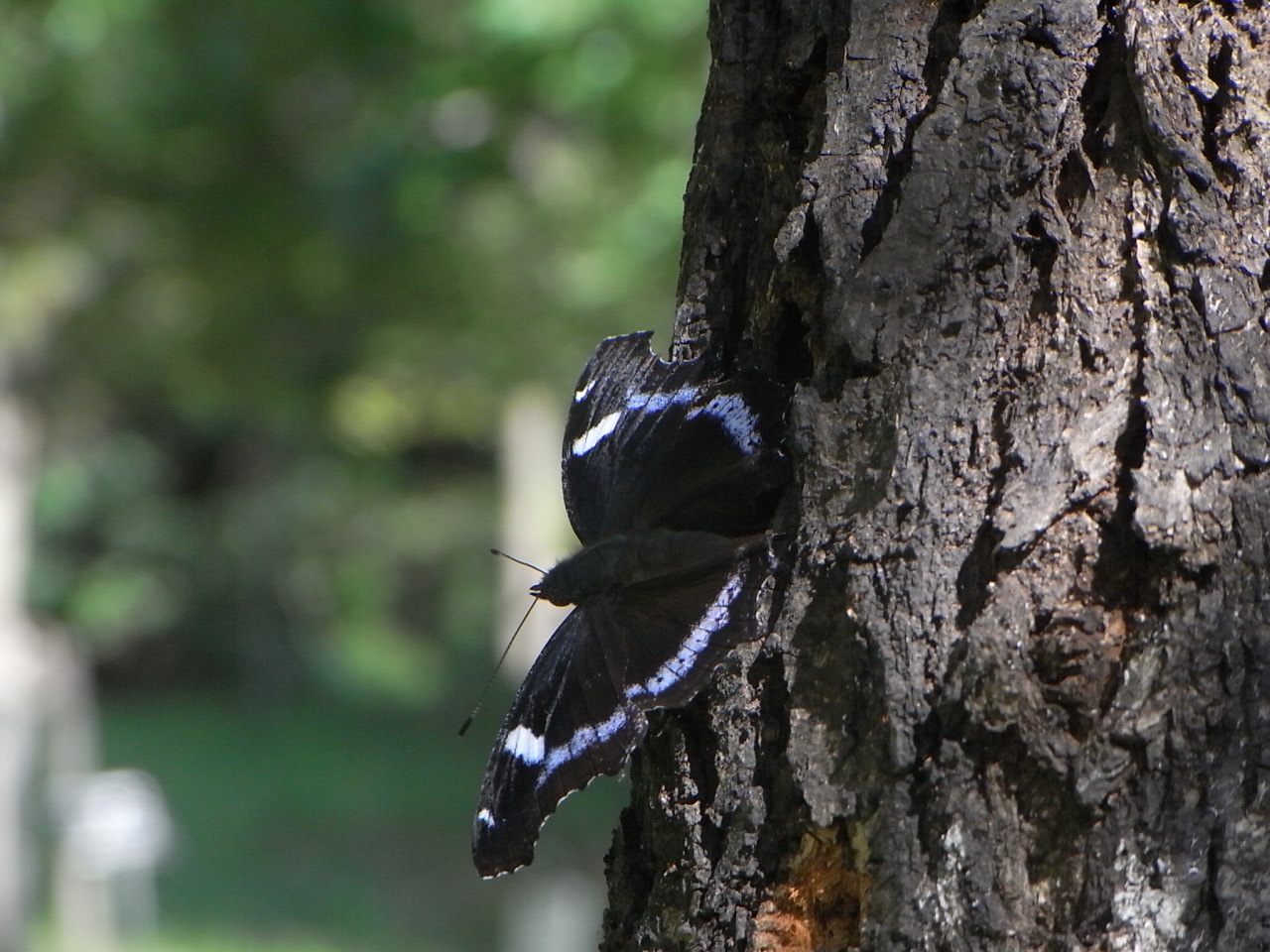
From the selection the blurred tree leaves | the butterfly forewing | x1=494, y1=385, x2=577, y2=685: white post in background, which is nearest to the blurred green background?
the blurred tree leaves

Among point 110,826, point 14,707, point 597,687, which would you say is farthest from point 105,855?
point 597,687

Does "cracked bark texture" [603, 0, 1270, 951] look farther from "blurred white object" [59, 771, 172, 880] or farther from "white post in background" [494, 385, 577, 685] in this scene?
"white post in background" [494, 385, 577, 685]

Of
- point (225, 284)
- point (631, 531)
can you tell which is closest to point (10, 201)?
point (225, 284)

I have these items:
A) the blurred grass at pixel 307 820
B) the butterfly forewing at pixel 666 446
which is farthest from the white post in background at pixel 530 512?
the butterfly forewing at pixel 666 446

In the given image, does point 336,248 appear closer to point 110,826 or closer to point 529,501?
point 110,826

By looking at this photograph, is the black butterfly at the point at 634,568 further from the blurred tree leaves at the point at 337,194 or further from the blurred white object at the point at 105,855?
the blurred white object at the point at 105,855
